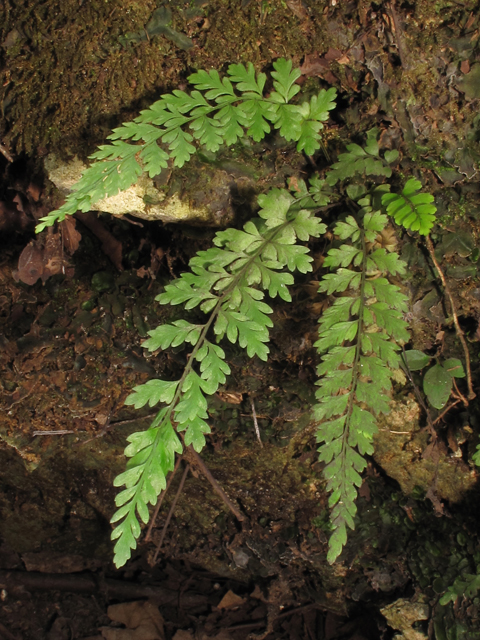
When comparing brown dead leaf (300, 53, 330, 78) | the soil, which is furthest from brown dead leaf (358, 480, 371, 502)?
brown dead leaf (300, 53, 330, 78)

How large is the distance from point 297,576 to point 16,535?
2.27m

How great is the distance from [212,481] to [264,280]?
5.99 ft

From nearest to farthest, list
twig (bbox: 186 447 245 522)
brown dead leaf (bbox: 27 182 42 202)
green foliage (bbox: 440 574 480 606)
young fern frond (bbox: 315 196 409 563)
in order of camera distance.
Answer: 1. young fern frond (bbox: 315 196 409 563)
2. brown dead leaf (bbox: 27 182 42 202)
3. green foliage (bbox: 440 574 480 606)
4. twig (bbox: 186 447 245 522)

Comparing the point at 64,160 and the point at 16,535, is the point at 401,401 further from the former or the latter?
the point at 16,535

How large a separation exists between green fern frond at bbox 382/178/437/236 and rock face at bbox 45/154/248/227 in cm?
81

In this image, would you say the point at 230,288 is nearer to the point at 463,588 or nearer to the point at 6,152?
the point at 6,152

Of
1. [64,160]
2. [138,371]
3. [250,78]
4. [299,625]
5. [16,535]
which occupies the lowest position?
[16,535]

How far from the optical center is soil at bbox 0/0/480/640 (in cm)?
251

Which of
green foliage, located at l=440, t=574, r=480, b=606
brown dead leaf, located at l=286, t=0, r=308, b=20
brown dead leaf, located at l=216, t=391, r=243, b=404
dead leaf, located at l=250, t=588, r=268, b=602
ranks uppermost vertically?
brown dead leaf, located at l=286, t=0, r=308, b=20

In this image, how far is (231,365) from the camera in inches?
121

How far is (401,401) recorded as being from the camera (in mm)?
2963

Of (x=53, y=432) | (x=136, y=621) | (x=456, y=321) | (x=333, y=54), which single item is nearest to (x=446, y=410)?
(x=456, y=321)

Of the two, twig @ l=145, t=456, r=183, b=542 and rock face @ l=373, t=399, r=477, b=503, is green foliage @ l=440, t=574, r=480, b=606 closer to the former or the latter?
rock face @ l=373, t=399, r=477, b=503

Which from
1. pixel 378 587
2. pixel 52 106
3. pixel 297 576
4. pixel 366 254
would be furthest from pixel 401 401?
pixel 52 106
